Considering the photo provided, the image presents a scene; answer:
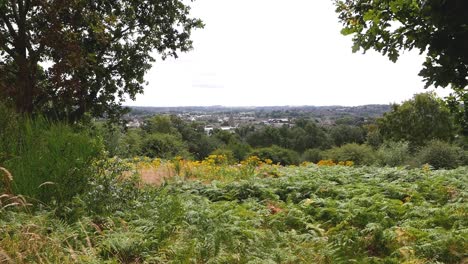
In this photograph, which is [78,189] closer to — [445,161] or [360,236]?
[360,236]

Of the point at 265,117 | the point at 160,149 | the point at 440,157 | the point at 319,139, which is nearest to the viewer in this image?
the point at 440,157

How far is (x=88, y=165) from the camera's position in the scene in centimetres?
478

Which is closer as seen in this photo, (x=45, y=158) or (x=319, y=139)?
(x=45, y=158)

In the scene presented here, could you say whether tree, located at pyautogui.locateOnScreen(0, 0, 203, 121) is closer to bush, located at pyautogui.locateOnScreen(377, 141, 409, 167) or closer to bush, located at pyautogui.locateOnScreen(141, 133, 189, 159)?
bush, located at pyautogui.locateOnScreen(141, 133, 189, 159)

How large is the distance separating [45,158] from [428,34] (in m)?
4.07

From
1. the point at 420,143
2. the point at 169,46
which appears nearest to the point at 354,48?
the point at 169,46

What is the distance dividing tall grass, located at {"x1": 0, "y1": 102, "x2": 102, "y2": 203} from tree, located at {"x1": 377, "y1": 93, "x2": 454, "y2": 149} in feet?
103

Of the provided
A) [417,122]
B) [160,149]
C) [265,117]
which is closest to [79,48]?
[160,149]

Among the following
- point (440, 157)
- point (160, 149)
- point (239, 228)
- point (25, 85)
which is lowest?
point (160, 149)

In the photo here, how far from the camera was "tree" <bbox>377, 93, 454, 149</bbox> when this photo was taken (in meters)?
32.2

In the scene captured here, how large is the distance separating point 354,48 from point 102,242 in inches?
112

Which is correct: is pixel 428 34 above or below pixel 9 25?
below

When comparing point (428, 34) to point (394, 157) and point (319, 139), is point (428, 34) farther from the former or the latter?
point (319, 139)

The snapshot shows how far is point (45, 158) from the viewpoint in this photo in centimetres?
445
